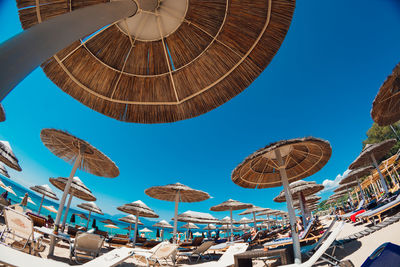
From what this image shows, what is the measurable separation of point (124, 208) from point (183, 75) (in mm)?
11423

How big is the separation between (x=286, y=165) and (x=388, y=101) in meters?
3.81

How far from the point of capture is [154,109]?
108 inches

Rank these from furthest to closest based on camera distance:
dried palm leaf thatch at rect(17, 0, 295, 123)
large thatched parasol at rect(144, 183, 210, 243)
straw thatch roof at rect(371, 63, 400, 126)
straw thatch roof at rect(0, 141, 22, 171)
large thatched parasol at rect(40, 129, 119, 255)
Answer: large thatched parasol at rect(144, 183, 210, 243) < straw thatch roof at rect(0, 141, 22, 171) < large thatched parasol at rect(40, 129, 119, 255) < straw thatch roof at rect(371, 63, 400, 126) < dried palm leaf thatch at rect(17, 0, 295, 123)

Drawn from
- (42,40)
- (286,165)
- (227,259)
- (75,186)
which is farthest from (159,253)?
(75,186)

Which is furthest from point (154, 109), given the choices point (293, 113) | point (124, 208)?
point (293, 113)

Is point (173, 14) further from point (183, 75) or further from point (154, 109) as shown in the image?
point (154, 109)

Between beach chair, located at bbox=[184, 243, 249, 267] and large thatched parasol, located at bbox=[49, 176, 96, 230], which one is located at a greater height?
large thatched parasol, located at bbox=[49, 176, 96, 230]

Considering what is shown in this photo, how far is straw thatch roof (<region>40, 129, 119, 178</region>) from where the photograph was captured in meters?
5.52

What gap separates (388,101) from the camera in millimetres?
5449

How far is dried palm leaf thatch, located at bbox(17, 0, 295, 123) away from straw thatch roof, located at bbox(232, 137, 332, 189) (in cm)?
279

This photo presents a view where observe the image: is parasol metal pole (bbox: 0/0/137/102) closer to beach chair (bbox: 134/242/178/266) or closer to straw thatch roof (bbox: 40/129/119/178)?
beach chair (bbox: 134/242/178/266)

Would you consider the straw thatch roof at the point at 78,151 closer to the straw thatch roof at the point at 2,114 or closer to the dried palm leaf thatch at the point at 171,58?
the straw thatch roof at the point at 2,114

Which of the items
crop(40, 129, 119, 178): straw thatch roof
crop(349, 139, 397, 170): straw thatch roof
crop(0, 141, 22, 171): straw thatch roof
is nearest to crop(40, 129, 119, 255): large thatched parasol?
crop(40, 129, 119, 178): straw thatch roof

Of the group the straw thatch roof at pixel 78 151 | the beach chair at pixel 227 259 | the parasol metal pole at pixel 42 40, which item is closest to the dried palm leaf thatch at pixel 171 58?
the parasol metal pole at pixel 42 40
